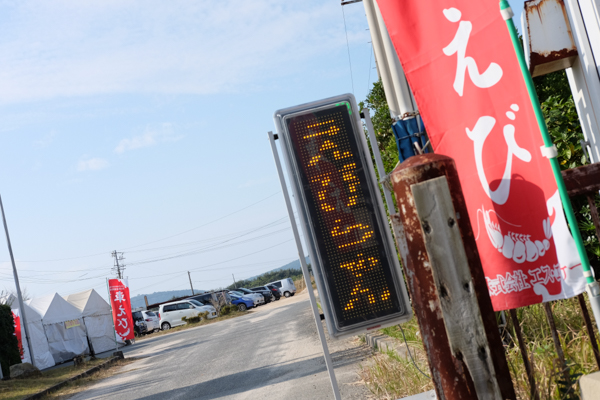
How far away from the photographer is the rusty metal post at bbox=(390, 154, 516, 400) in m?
2.97

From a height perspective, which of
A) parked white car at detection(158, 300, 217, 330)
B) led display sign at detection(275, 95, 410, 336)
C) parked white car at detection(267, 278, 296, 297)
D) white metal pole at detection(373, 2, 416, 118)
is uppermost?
white metal pole at detection(373, 2, 416, 118)

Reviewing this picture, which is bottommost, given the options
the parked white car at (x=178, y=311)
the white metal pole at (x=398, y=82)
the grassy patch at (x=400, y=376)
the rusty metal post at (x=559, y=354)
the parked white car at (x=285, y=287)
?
the parked white car at (x=285, y=287)

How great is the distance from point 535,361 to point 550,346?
1.22ft

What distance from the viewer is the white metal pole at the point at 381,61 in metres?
4.45

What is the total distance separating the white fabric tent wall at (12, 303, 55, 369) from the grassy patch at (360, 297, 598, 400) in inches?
756

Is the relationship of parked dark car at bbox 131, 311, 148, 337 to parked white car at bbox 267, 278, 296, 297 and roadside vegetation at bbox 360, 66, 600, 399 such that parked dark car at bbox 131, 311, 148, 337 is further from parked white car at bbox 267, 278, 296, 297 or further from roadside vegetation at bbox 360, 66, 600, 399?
roadside vegetation at bbox 360, 66, 600, 399

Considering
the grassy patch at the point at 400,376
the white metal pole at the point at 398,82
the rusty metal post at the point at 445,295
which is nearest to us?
the rusty metal post at the point at 445,295

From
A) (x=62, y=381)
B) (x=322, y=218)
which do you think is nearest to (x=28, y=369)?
(x=62, y=381)

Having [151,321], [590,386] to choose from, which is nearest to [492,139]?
[590,386]

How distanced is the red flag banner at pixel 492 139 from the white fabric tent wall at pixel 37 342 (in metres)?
23.0

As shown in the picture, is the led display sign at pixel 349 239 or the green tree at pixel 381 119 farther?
the green tree at pixel 381 119

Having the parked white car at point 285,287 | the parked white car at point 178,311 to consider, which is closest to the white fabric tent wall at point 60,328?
the parked white car at point 178,311

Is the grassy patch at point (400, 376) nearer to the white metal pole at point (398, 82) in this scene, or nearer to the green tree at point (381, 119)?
the white metal pole at point (398, 82)

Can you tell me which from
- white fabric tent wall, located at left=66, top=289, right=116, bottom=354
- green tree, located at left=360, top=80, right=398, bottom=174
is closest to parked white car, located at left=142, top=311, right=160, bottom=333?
white fabric tent wall, located at left=66, top=289, right=116, bottom=354
